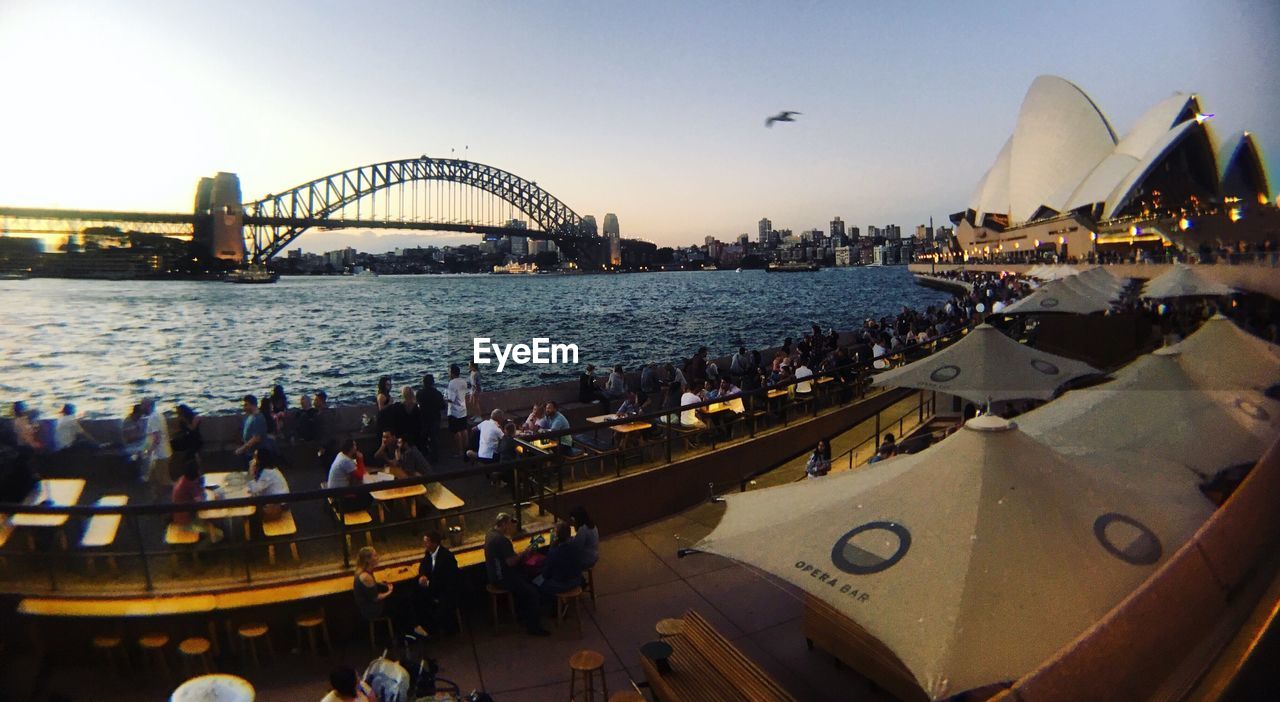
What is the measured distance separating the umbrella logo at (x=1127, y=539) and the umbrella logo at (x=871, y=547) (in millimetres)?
815

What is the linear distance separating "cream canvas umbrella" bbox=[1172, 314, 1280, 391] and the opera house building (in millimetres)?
23423

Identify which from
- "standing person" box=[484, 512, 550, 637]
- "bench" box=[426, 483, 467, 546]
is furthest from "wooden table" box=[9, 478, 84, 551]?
"standing person" box=[484, 512, 550, 637]

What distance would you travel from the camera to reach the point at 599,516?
6492 mm

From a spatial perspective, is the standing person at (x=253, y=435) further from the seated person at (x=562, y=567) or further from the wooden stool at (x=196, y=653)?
the seated person at (x=562, y=567)

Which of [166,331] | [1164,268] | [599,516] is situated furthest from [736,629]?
[166,331]

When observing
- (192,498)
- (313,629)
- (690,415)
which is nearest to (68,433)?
(192,498)

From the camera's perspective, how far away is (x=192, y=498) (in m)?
5.67

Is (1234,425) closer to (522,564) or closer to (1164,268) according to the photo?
(522,564)

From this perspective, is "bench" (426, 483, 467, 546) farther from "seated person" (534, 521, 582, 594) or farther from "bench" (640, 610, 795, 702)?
"bench" (640, 610, 795, 702)

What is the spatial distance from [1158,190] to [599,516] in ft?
203

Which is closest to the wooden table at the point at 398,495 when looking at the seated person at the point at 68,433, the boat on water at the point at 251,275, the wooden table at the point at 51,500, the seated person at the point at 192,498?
the seated person at the point at 192,498

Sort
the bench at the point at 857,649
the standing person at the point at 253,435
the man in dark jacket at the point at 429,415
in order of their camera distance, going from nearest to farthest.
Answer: the bench at the point at 857,649 < the standing person at the point at 253,435 < the man in dark jacket at the point at 429,415

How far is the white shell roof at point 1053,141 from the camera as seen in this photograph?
63.9 meters

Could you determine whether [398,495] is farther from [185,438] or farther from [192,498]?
[185,438]
